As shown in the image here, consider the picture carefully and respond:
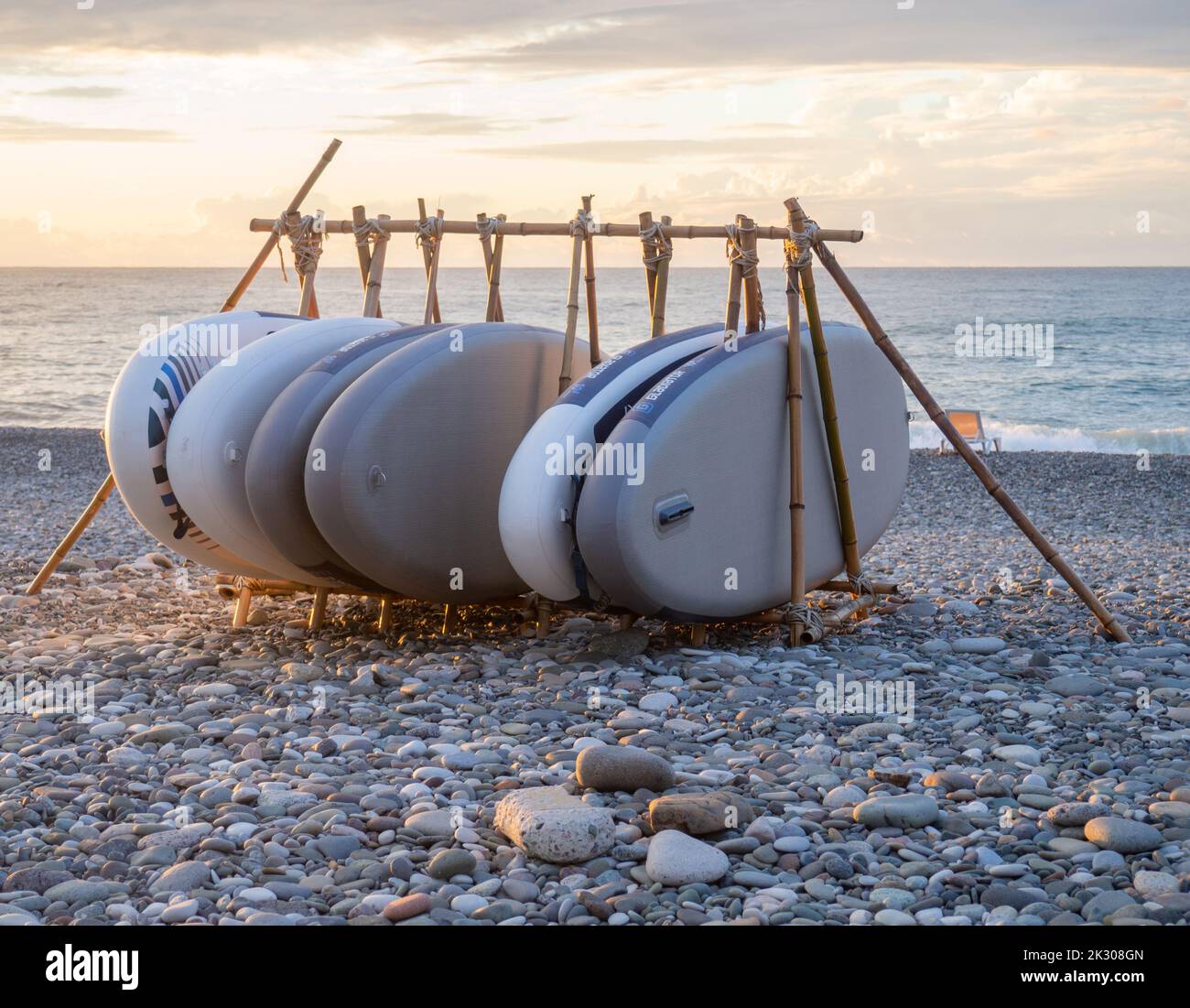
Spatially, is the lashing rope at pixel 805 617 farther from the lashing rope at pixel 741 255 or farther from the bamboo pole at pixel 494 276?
the bamboo pole at pixel 494 276

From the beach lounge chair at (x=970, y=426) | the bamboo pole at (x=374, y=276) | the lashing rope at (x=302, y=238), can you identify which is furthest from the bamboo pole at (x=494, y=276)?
the beach lounge chair at (x=970, y=426)

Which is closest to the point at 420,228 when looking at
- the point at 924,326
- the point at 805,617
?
the point at 805,617

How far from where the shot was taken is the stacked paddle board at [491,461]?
20.8ft

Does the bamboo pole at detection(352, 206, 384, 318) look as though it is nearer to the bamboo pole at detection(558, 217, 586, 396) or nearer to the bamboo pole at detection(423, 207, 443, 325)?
the bamboo pole at detection(423, 207, 443, 325)

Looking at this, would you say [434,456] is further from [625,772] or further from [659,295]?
[625,772]

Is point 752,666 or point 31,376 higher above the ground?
point 31,376

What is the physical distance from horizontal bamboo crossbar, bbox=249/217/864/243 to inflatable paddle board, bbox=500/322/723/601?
4.05 ft

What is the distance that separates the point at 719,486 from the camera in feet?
21.7

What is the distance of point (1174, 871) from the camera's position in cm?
400

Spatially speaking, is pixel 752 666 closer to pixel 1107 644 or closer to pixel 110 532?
pixel 1107 644

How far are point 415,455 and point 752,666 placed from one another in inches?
77.1

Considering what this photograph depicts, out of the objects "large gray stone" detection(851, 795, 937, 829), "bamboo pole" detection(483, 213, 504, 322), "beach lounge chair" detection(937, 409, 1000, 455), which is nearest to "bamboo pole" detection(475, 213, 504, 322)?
"bamboo pole" detection(483, 213, 504, 322)

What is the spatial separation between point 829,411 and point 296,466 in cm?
278
